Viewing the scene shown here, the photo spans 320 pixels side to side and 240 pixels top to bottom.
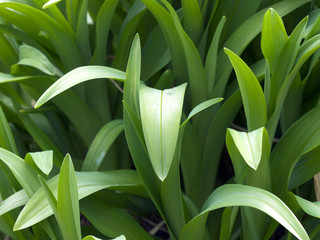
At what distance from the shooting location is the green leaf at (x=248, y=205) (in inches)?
20.9

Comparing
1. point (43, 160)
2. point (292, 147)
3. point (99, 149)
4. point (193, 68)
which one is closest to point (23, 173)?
point (43, 160)

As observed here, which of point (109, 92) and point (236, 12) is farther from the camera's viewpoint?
point (109, 92)

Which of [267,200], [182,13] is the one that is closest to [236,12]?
[182,13]

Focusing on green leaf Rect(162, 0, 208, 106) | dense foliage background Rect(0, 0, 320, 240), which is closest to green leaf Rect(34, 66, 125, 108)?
dense foliage background Rect(0, 0, 320, 240)

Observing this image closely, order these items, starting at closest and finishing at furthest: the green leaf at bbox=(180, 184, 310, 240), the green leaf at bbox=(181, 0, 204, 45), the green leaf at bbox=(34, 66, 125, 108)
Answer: the green leaf at bbox=(180, 184, 310, 240) → the green leaf at bbox=(34, 66, 125, 108) → the green leaf at bbox=(181, 0, 204, 45)

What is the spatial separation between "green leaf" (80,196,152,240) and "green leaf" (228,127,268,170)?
258mm

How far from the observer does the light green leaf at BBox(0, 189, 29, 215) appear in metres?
0.66

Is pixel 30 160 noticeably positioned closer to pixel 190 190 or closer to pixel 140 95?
pixel 140 95

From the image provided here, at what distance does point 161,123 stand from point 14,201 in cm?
26

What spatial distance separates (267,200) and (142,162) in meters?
0.20

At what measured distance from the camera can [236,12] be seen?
2.72 ft

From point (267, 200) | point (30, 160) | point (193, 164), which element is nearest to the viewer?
point (267, 200)

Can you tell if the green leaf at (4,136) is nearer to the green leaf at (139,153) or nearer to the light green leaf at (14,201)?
the light green leaf at (14,201)

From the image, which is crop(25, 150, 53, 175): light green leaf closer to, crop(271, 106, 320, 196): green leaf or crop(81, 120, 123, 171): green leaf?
crop(81, 120, 123, 171): green leaf
